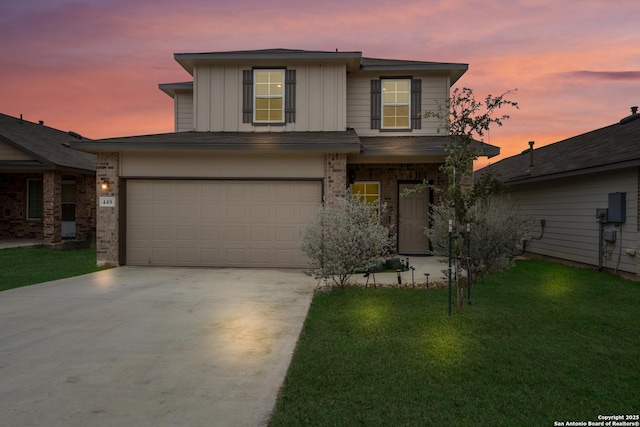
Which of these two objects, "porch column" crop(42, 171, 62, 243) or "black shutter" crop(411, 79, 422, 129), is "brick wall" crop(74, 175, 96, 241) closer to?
"porch column" crop(42, 171, 62, 243)

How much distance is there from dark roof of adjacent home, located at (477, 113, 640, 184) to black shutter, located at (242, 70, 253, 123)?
7591mm

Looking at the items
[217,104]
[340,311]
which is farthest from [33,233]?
[340,311]

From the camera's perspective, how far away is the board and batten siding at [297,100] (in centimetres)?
1352

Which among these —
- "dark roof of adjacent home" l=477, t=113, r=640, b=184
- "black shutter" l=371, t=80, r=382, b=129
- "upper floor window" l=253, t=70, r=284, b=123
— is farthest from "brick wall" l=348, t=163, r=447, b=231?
"upper floor window" l=253, t=70, r=284, b=123

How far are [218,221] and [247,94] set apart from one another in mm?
4535

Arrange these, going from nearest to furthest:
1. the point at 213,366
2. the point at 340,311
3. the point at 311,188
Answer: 1. the point at 213,366
2. the point at 340,311
3. the point at 311,188

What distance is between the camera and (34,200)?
1967 centimetres

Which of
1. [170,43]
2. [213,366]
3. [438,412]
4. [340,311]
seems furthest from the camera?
[170,43]

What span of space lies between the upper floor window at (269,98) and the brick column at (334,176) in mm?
3065

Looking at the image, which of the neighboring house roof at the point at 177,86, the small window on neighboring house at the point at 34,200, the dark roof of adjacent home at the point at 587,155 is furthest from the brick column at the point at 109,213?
the small window on neighboring house at the point at 34,200

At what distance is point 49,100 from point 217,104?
11.6m

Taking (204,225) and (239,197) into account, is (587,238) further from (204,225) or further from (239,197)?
(204,225)

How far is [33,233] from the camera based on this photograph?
19.5 m

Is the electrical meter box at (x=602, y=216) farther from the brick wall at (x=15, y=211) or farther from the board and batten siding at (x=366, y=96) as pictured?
the brick wall at (x=15, y=211)
